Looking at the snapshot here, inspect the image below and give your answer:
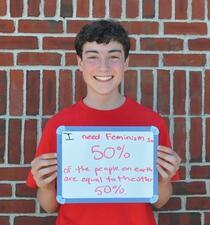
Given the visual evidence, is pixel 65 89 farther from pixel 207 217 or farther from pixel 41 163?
pixel 207 217

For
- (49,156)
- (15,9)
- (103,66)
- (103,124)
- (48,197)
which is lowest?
(48,197)

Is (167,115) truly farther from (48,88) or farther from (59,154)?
(59,154)

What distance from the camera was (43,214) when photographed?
130 inches

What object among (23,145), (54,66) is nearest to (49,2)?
(54,66)

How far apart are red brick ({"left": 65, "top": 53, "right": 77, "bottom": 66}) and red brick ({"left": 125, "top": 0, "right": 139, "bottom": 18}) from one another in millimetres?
367

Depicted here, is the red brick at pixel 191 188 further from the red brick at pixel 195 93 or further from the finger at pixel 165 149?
the finger at pixel 165 149

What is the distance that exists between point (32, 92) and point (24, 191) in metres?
0.54

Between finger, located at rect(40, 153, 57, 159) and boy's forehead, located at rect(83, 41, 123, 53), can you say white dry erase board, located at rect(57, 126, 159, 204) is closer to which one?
finger, located at rect(40, 153, 57, 159)

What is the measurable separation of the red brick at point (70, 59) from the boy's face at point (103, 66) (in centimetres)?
61

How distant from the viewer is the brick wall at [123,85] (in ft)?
10.7

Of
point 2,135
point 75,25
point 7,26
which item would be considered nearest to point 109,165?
point 2,135

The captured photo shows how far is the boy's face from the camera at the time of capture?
2605 millimetres

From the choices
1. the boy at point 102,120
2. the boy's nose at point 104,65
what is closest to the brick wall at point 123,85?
the boy at point 102,120

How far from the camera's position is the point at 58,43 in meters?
3.26
